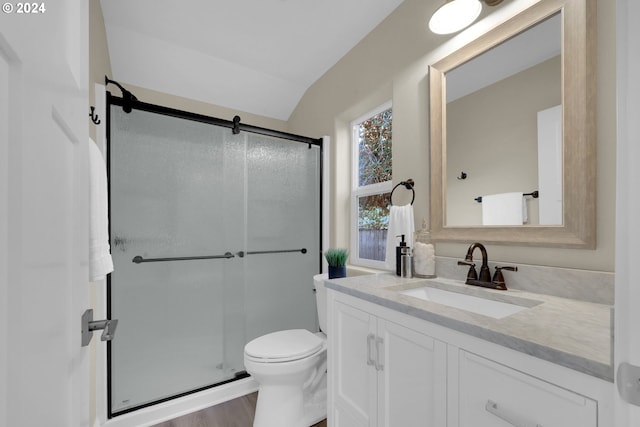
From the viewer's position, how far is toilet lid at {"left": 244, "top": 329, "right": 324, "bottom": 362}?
1.49 metres

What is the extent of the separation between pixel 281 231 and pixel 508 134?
1.65 meters

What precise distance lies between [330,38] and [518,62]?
4.37 ft

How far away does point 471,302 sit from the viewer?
3.87 feet

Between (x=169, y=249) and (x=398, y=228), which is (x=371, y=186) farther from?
(x=169, y=249)

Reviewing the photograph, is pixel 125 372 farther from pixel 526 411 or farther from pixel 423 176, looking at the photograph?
pixel 423 176

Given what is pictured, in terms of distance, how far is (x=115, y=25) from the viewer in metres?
1.94

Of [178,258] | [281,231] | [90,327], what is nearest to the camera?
[90,327]

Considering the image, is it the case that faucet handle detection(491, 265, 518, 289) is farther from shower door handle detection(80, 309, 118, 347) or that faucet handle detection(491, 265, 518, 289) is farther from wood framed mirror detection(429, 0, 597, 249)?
shower door handle detection(80, 309, 118, 347)

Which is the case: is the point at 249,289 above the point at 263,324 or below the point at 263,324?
above

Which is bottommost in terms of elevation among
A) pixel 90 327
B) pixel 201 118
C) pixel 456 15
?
pixel 90 327

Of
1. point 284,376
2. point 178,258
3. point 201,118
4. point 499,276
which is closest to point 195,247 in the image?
point 178,258

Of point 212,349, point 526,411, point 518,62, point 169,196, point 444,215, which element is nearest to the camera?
point 526,411

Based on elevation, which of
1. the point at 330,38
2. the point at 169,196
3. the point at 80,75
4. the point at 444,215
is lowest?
the point at 444,215

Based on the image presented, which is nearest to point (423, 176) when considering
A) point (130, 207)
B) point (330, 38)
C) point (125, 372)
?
point (330, 38)
